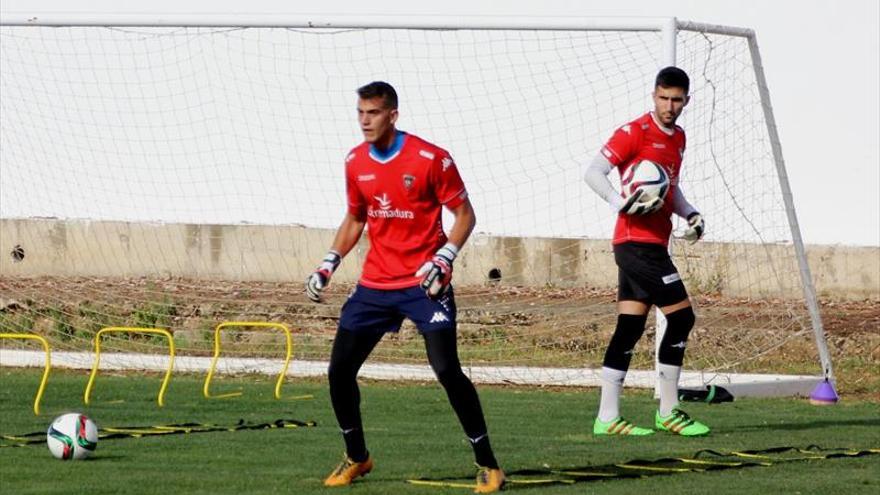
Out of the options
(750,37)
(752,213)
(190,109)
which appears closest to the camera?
(750,37)

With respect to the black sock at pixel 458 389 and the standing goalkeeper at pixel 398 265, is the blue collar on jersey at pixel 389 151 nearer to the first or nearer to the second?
the standing goalkeeper at pixel 398 265

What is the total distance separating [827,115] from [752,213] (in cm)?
665

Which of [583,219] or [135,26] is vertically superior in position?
[135,26]

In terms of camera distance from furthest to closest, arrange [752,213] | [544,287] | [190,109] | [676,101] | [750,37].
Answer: [190,109], [544,287], [752,213], [750,37], [676,101]

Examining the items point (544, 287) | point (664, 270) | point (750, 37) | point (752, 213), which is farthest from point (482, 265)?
point (664, 270)

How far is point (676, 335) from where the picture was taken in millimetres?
12562

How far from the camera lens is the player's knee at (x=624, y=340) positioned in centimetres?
1251

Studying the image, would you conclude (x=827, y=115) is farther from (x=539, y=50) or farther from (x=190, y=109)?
(x=190, y=109)

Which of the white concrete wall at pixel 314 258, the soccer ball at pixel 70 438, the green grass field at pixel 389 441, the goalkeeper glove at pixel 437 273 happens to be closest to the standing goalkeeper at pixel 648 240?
the green grass field at pixel 389 441

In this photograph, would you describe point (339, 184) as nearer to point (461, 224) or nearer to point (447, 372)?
point (461, 224)

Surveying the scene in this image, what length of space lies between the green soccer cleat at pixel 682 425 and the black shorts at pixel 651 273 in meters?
0.83

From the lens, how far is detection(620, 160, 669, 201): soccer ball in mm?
12062

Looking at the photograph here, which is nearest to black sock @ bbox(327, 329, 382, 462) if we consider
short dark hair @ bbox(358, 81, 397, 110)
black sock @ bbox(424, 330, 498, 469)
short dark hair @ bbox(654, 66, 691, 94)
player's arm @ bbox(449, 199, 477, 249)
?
black sock @ bbox(424, 330, 498, 469)

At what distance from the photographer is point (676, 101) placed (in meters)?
12.2
